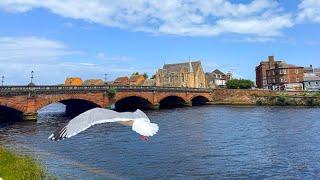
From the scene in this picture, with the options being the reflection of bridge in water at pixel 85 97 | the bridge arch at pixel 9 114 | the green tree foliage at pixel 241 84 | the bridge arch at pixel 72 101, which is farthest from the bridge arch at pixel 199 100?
the bridge arch at pixel 9 114

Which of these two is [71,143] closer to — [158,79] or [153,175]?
[153,175]

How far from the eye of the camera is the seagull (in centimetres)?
1283

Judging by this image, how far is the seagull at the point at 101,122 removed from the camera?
1283cm

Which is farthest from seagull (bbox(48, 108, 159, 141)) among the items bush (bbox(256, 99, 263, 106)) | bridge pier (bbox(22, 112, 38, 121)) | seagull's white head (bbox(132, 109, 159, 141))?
bush (bbox(256, 99, 263, 106))

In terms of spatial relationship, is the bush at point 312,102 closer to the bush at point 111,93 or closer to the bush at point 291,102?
the bush at point 291,102

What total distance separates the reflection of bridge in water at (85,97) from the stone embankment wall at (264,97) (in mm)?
4188

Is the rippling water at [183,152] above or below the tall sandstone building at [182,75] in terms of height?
below

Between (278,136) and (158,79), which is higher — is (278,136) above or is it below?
below

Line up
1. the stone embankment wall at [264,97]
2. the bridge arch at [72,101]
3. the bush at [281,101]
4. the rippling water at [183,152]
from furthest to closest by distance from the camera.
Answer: the bush at [281,101]
the stone embankment wall at [264,97]
the bridge arch at [72,101]
the rippling water at [183,152]

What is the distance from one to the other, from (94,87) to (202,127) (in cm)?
3496

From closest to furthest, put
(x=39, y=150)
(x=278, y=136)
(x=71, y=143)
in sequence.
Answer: (x=39, y=150), (x=71, y=143), (x=278, y=136)

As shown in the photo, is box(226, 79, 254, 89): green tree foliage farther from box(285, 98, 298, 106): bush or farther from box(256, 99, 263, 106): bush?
box(285, 98, 298, 106): bush

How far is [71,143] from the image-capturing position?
4309 centimetres

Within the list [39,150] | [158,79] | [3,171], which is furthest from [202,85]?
[3,171]
